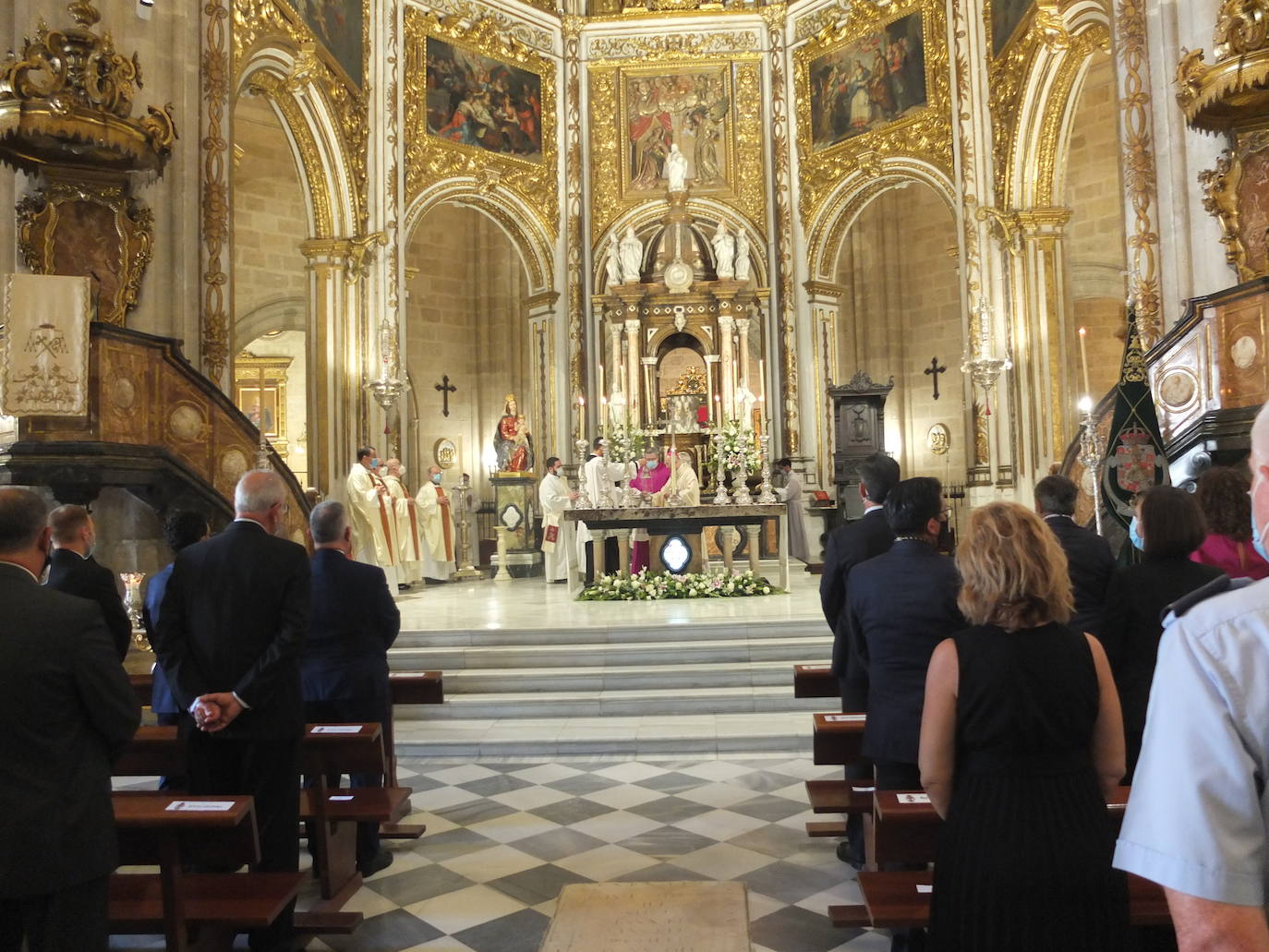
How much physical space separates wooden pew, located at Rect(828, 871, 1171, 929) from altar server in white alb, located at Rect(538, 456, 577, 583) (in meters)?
10.9

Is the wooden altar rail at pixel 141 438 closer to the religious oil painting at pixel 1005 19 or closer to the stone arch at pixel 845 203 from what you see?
the stone arch at pixel 845 203

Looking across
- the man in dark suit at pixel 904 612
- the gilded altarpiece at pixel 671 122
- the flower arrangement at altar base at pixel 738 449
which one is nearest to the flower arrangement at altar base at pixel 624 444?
the flower arrangement at altar base at pixel 738 449

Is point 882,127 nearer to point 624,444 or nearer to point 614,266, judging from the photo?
point 614,266

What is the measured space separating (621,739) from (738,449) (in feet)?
23.9

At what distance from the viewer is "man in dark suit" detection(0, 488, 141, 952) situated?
251 cm

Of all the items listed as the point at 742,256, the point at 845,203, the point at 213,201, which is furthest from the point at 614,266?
the point at 213,201

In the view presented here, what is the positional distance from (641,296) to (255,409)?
7578 millimetres

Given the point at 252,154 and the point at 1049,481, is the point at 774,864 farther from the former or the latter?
→ the point at 252,154

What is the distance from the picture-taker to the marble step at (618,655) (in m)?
8.55

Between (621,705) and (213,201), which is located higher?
(213,201)

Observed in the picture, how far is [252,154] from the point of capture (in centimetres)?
1894

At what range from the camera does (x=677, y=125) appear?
735 inches

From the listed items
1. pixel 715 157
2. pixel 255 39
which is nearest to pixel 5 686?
pixel 255 39

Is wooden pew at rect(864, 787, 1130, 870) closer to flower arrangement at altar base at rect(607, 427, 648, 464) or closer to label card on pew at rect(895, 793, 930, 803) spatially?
label card on pew at rect(895, 793, 930, 803)
